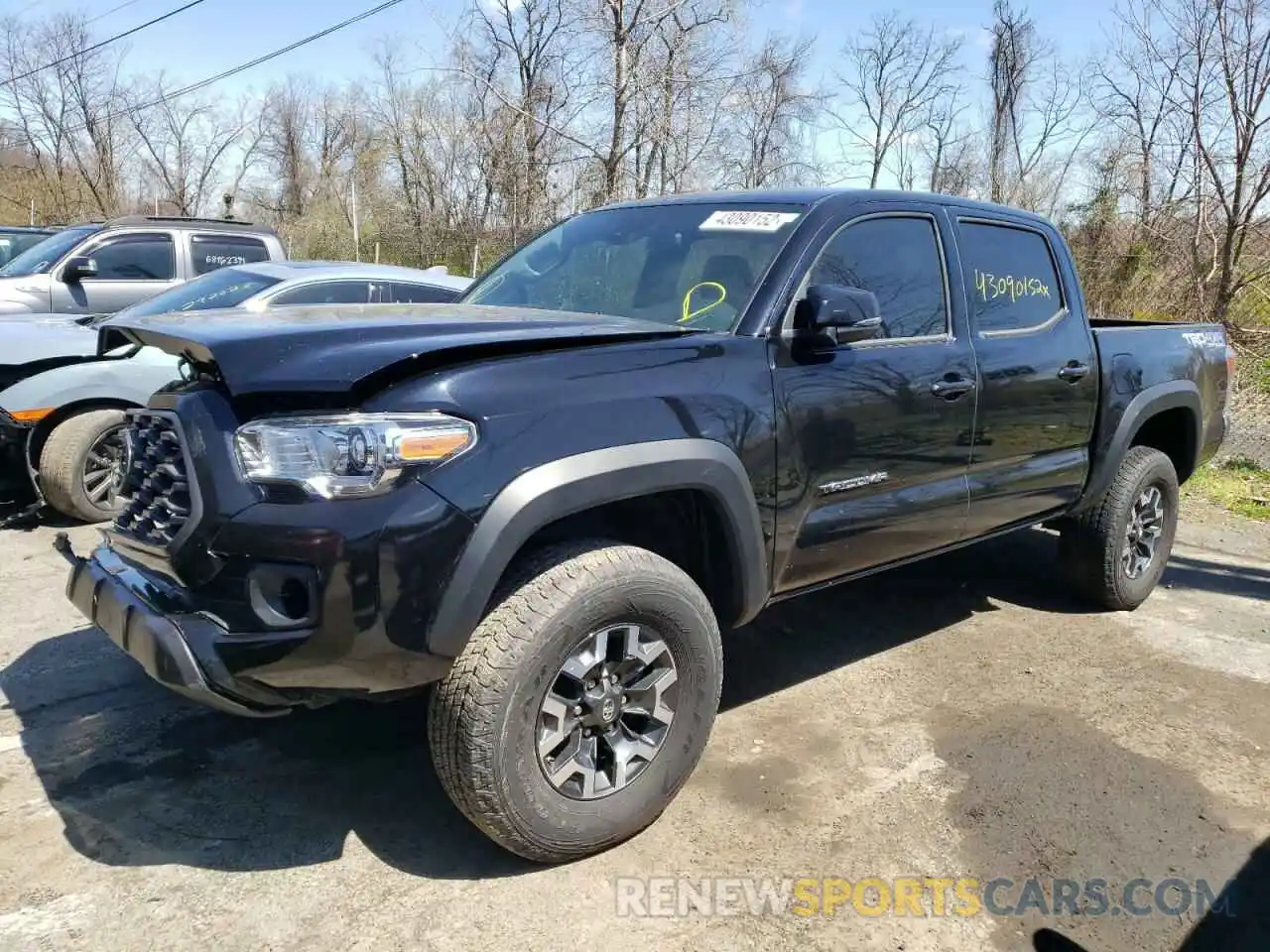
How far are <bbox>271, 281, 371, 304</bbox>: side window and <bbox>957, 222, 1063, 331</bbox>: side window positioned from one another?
12.8ft

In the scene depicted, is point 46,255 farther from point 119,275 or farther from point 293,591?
point 293,591

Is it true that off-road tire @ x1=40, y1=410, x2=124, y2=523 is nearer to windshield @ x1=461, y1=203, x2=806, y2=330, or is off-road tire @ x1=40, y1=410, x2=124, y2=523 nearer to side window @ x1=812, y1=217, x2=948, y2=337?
windshield @ x1=461, y1=203, x2=806, y2=330

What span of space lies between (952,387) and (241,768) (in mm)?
2803

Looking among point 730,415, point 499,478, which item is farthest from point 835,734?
point 499,478

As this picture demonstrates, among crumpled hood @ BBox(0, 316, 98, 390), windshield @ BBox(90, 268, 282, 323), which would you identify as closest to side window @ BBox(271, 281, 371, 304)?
windshield @ BBox(90, 268, 282, 323)

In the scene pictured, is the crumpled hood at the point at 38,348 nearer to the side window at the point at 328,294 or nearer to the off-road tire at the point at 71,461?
the off-road tire at the point at 71,461

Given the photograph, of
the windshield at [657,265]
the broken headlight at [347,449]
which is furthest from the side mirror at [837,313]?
the broken headlight at [347,449]

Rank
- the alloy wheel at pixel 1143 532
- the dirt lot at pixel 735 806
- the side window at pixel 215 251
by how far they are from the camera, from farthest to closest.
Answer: the side window at pixel 215 251 < the alloy wheel at pixel 1143 532 < the dirt lot at pixel 735 806

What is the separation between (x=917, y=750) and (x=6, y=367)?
5292 mm

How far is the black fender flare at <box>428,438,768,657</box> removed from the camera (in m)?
2.31

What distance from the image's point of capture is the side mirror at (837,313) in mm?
2998

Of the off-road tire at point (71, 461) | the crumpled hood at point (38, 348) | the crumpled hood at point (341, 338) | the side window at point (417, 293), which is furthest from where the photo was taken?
the side window at point (417, 293)

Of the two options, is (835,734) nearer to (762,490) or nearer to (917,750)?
(917,750)

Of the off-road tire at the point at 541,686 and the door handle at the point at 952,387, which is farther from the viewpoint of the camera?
the door handle at the point at 952,387
